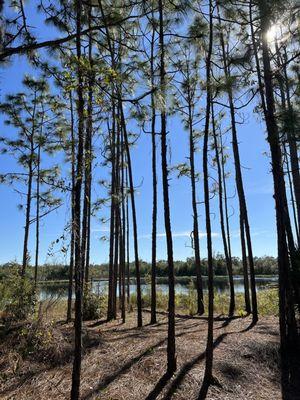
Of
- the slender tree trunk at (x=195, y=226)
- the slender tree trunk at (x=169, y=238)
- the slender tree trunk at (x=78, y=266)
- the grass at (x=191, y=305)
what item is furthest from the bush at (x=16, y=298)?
the slender tree trunk at (x=195, y=226)

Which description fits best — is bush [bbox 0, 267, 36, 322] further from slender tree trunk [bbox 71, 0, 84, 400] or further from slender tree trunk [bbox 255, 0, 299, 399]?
slender tree trunk [bbox 255, 0, 299, 399]

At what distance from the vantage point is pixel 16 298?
8789 mm

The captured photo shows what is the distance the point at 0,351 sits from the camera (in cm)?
645

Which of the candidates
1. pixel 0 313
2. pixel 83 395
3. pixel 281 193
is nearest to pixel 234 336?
pixel 281 193

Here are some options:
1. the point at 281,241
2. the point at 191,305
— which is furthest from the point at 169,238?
the point at 191,305

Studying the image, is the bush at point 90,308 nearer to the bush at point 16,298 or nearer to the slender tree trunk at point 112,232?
the slender tree trunk at point 112,232

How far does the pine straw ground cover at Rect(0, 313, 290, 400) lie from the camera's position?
5320 mm

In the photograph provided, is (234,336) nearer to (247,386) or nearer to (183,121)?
(247,386)

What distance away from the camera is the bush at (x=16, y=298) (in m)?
8.40

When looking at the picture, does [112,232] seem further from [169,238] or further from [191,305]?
[169,238]

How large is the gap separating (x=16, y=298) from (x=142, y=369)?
3965 mm

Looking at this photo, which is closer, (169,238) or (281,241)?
(169,238)

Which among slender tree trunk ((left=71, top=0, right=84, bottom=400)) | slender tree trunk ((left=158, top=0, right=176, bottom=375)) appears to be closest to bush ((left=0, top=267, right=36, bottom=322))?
slender tree trunk ((left=158, top=0, right=176, bottom=375))

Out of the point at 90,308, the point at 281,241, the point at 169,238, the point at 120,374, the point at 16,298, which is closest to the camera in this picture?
the point at 120,374
